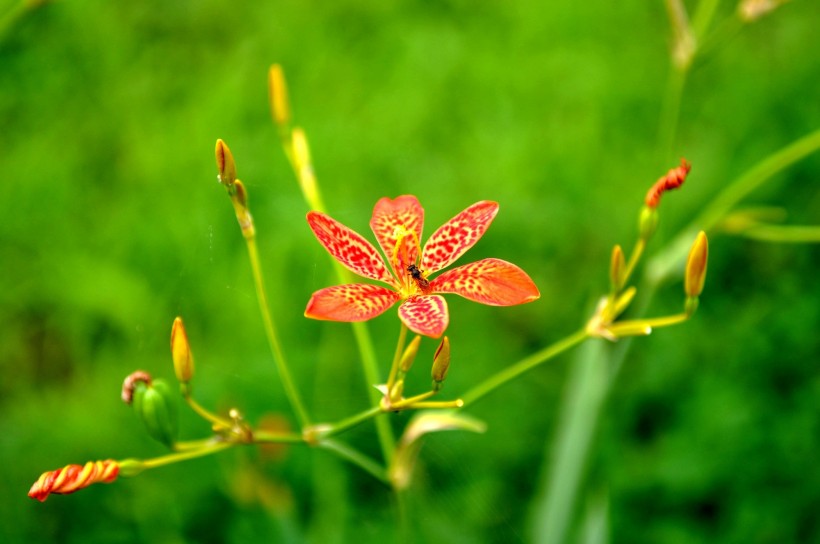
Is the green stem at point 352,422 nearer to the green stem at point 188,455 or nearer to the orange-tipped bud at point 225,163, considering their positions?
the green stem at point 188,455

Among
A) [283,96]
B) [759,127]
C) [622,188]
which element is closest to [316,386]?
[283,96]

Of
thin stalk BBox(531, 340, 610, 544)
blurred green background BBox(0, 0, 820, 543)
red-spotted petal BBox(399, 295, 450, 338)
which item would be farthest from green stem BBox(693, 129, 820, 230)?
red-spotted petal BBox(399, 295, 450, 338)

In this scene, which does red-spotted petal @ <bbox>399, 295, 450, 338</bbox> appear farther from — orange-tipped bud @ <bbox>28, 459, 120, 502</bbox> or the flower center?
orange-tipped bud @ <bbox>28, 459, 120, 502</bbox>

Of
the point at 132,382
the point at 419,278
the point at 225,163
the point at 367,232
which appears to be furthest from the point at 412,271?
the point at 367,232

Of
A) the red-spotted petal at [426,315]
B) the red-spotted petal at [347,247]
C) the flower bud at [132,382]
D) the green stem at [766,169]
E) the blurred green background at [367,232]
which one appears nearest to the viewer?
the red-spotted petal at [426,315]

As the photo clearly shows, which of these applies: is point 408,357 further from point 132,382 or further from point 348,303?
point 132,382

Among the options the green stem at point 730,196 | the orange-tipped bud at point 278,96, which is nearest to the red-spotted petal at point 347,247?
the orange-tipped bud at point 278,96
